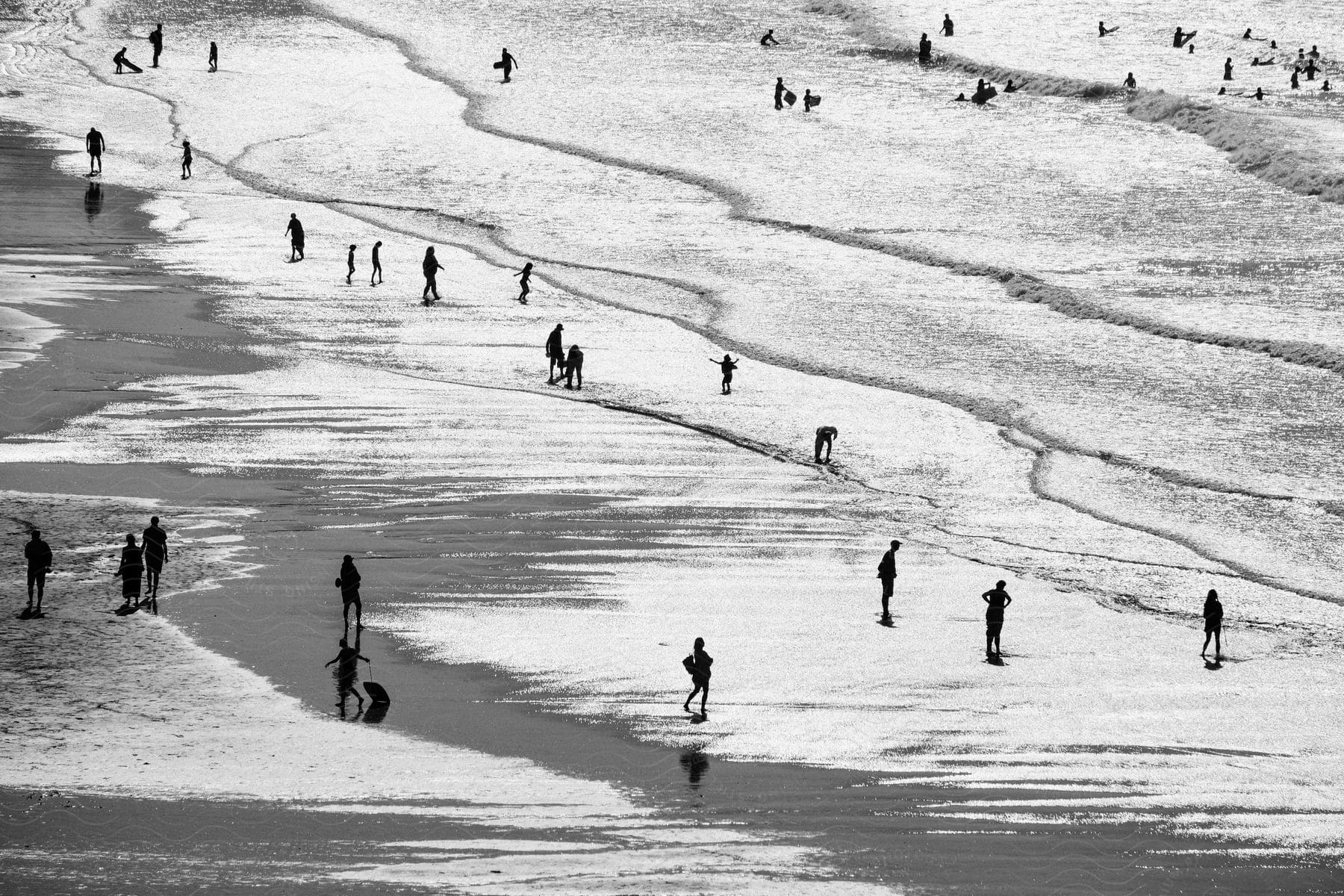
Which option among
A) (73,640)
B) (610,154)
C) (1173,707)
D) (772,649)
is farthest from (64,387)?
(610,154)

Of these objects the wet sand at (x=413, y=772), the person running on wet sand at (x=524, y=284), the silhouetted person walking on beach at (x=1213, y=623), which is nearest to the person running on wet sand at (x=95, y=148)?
the person running on wet sand at (x=524, y=284)

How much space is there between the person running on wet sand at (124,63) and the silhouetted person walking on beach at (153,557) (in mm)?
47242

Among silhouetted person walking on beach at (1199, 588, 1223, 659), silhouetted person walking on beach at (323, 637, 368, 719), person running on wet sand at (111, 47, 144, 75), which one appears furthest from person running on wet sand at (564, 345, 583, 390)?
person running on wet sand at (111, 47, 144, 75)

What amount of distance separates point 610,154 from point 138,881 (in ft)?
141

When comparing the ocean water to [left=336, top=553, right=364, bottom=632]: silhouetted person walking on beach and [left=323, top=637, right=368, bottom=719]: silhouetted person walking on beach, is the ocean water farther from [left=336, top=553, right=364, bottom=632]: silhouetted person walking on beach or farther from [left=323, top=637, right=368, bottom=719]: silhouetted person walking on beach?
[left=323, top=637, right=368, bottom=719]: silhouetted person walking on beach

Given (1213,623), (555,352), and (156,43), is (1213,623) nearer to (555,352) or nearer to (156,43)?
(555,352)

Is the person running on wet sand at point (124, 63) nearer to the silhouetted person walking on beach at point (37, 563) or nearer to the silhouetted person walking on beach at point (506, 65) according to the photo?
the silhouetted person walking on beach at point (506, 65)

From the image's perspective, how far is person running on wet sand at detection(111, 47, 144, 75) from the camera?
6116 centimetres

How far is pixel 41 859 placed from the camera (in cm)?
1348

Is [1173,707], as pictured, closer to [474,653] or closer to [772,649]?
[772,649]

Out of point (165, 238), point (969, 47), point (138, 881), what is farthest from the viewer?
point (969, 47)

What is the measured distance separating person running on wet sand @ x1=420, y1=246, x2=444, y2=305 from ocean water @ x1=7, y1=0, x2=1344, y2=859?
976 mm

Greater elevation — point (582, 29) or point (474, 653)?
point (582, 29)

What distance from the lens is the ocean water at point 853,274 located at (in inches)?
808
